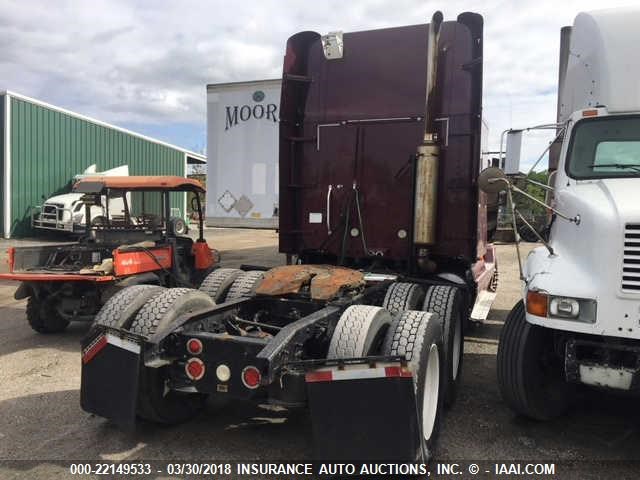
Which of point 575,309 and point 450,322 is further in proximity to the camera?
point 450,322

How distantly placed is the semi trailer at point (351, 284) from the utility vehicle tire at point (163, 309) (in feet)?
0.05

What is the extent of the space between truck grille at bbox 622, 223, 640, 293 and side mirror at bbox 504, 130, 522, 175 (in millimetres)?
1881

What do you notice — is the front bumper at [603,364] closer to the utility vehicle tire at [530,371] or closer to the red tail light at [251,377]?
the utility vehicle tire at [530,371]

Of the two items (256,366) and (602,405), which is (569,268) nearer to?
(602,405)

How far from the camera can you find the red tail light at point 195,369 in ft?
11.5

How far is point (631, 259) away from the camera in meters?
3.44

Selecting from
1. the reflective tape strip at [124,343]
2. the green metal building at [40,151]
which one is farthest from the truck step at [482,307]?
the green metal building at [40,151]

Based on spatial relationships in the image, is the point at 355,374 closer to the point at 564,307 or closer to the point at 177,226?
the point at 564,307

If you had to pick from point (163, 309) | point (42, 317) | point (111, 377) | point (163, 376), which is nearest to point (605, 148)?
point (163, 309)

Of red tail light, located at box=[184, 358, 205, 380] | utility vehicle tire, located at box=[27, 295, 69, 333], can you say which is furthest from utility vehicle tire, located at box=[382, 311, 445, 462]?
utility vehicle tire, located at box=[27, 295, 69, 333]

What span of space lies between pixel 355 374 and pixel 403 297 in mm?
1946

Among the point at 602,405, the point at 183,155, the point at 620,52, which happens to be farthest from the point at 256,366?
the point at 183,155

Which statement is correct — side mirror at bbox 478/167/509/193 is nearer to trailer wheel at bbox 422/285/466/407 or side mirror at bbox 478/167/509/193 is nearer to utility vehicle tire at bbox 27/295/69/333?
trailer wheel at bbox 422/285/466/407

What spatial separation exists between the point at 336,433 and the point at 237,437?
1143mm
